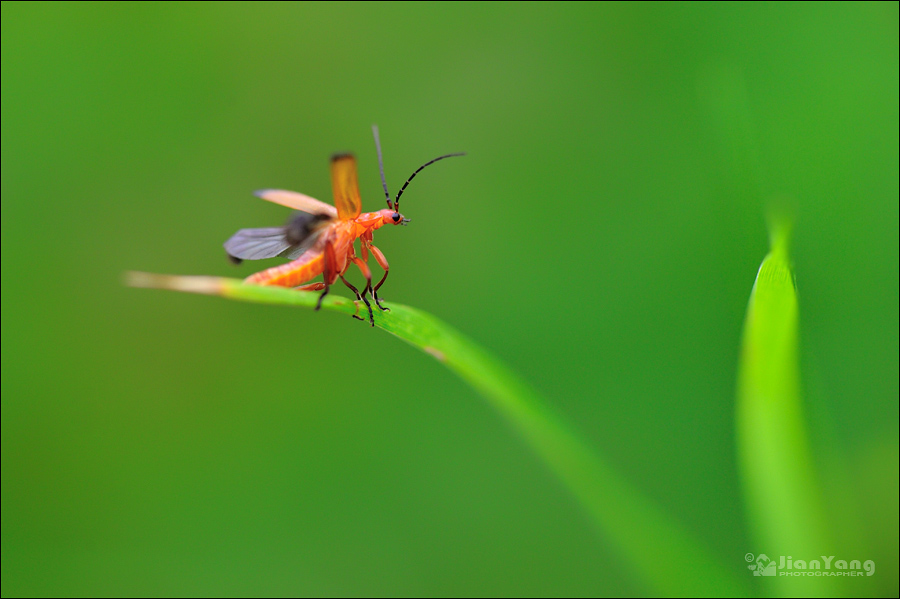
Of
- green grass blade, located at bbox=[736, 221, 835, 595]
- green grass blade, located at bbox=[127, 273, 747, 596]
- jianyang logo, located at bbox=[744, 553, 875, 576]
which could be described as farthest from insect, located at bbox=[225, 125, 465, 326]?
jianyang logo, located at bbox=[744, 553, 875, 576]

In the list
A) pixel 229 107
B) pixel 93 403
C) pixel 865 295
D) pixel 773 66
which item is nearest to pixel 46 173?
pixel 229 107

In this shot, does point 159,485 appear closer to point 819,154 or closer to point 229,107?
point 229,107

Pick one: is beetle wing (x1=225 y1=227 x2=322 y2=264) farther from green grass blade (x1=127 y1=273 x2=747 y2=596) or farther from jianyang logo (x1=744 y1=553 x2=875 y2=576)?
jianyang logo (x1=744 y1=553 x2=875 y2=576)

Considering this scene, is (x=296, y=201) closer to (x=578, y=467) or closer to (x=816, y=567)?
(x=578, y=467)

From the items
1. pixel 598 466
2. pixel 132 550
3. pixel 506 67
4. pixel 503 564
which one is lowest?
pixel 503 564

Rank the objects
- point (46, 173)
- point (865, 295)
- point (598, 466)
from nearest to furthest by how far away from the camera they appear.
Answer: point (598, 466) → point (865, 295) → point (46, 173)

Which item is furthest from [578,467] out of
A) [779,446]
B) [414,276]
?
[414,276]

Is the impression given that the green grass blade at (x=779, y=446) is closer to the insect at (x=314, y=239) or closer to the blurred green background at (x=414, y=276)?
the blurred green background at (x=414, y=276)

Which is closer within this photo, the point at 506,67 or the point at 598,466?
the point at 598,466
